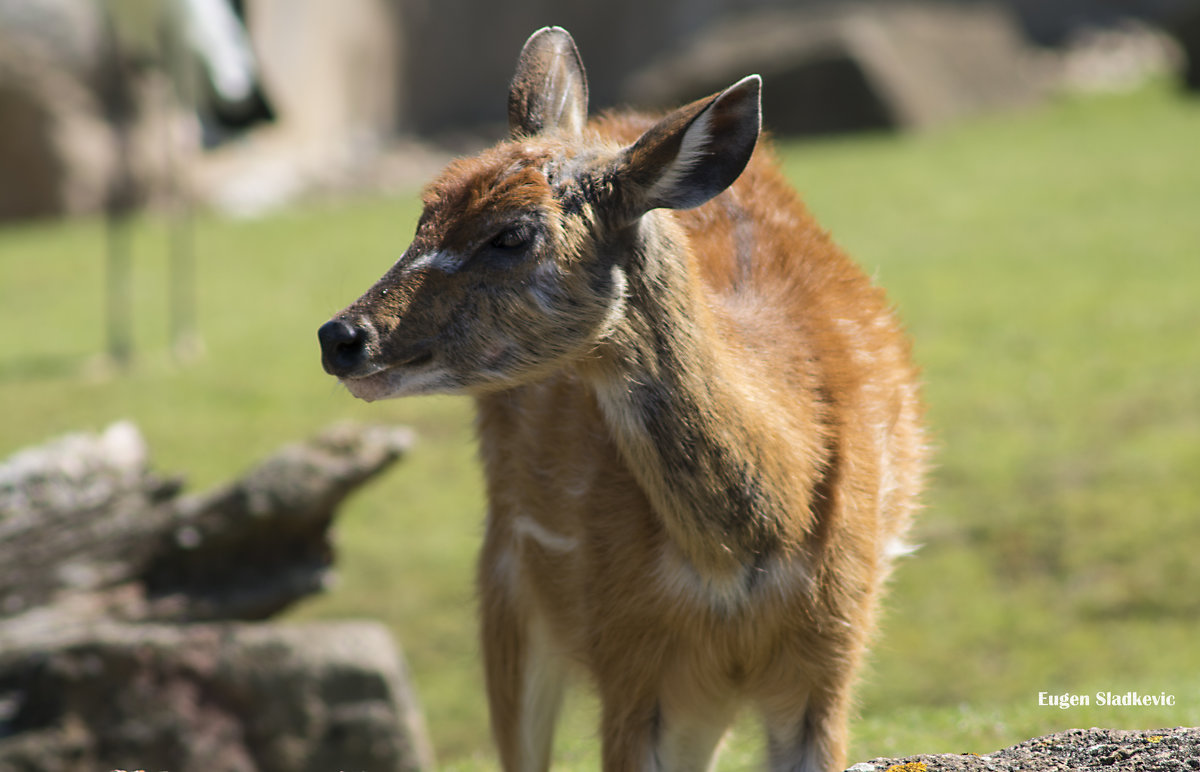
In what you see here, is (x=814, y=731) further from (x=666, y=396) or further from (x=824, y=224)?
(x=824, y=224)

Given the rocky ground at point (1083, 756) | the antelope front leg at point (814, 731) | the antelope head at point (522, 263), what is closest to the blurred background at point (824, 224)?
the antelope front leg at point (814, 731)

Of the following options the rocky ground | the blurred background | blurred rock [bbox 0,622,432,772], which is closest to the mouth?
the rocky ground

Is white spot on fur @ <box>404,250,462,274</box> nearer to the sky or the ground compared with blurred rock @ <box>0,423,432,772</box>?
nearer to the sky

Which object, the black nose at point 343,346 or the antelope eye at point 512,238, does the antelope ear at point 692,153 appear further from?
the black nose at point 343,346

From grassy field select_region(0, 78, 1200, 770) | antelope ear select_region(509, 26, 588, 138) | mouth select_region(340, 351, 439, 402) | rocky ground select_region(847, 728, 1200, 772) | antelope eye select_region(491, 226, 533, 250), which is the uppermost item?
antelope ear select_region(509, 26, 588, 138)

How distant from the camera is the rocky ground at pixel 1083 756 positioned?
2646mm

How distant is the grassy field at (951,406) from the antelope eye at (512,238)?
1251 millimetres

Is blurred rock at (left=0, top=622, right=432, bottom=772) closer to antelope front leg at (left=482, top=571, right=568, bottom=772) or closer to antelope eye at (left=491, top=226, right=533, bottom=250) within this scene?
antelope front leg at (left=482, top=571, right=568, bottom=772)

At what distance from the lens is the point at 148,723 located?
472cm

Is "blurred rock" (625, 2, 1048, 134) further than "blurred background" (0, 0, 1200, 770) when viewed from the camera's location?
Yes

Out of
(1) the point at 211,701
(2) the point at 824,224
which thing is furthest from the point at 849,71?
(1) the point at 211,701

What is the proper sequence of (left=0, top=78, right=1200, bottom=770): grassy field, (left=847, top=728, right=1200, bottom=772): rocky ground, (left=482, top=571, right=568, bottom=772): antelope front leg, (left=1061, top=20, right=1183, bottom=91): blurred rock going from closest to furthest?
(left=847, top=728, right=1200, bottom=772): rocky ground → (left=482, top=571, right=568, bottom=772): antelope front leg → (left=0, top=78, right=1200, bottom=770): grassy field → (left=1061, top=20, right=1183, bottom=91): blurred rock

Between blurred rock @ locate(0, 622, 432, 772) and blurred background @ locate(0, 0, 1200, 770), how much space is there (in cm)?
42

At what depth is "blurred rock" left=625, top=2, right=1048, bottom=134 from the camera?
1525 cm
